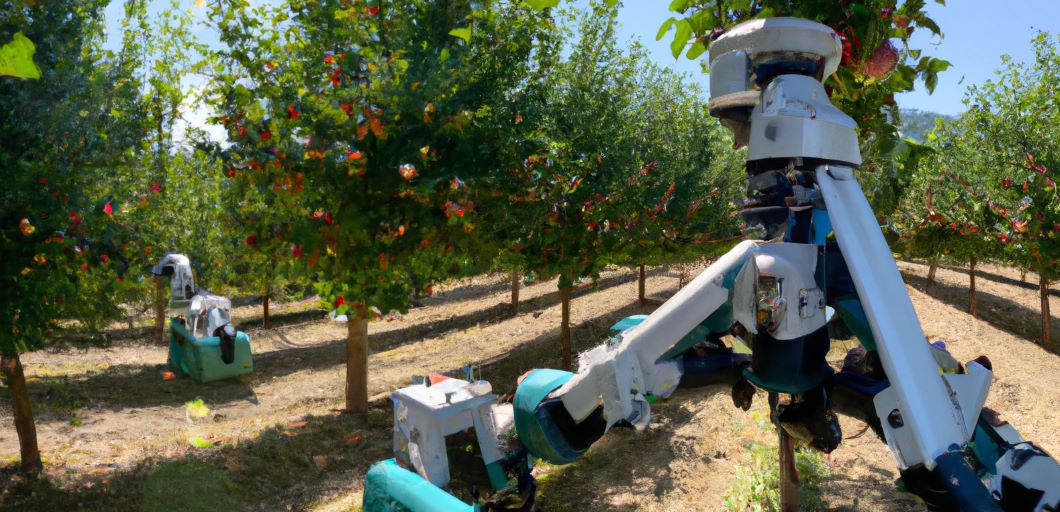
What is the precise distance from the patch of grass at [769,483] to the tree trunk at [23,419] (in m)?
6.78

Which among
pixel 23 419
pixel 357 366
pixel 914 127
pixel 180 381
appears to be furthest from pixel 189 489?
pixel 914 127

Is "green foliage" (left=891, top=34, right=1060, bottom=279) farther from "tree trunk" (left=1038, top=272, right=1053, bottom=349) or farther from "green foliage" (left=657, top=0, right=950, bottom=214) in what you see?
"green foliage" (left=657, top=0, right=950, bottom=214)

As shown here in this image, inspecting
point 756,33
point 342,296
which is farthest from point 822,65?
point 342,296

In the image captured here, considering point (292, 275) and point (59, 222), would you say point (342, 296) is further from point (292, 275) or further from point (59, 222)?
point (59, 222)

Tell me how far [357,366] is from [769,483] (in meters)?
5.64

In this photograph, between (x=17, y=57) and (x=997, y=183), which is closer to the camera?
(x=17, y=57)

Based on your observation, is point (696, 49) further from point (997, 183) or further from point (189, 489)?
point (997, 183)

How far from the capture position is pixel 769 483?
4.86m

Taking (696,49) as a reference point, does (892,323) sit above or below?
below

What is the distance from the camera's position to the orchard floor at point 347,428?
570cm

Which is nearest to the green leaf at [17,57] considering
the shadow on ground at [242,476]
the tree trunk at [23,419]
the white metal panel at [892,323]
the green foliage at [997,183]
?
the white metal panel at [892,323]

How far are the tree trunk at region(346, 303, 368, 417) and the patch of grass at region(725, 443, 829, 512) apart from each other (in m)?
5.02

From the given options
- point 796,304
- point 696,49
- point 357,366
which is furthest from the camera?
point 357,366

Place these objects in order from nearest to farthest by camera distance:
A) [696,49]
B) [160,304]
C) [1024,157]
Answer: [696,49], [1024,157], [160,304]
